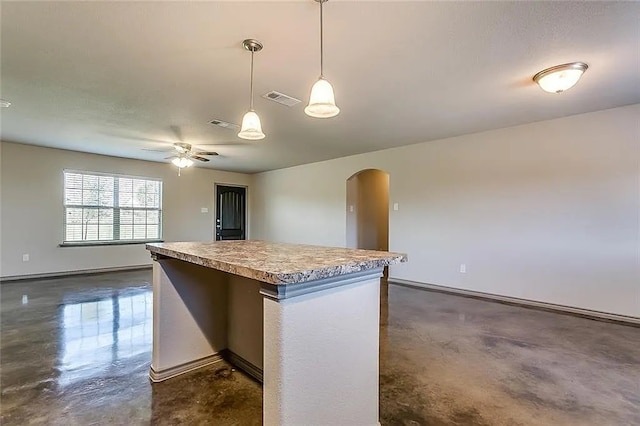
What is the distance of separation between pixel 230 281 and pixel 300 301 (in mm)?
1524

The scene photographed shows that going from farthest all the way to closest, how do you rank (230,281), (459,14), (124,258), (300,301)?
1. (124,258)
2. (230,281)
3. (459,14)
4. (300,301)

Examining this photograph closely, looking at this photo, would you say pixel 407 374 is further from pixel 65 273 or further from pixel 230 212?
pixel 230 212

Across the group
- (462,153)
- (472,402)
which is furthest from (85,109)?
(462,153)

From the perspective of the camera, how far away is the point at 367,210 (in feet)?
24.6

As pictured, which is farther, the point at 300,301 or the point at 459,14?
the point at 459,14

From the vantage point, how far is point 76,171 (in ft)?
19.9

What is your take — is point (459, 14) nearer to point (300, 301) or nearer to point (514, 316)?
point (300, 301)

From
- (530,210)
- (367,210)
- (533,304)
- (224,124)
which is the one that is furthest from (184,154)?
(533,304)

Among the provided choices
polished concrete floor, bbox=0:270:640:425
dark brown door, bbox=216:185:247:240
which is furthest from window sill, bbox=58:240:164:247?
polished concrete floor, bbox=0:270:640:425

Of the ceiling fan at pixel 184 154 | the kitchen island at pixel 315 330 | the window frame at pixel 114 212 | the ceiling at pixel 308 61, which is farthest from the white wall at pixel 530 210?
the window frame at pixel 114 212

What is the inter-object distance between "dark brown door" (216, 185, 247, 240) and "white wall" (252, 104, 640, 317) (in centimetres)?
419

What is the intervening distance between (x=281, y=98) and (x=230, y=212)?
585 centimetres

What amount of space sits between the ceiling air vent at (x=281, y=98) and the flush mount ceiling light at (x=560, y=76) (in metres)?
2.23

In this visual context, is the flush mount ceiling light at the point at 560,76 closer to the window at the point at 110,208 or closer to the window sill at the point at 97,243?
the window at the point at 110,208
